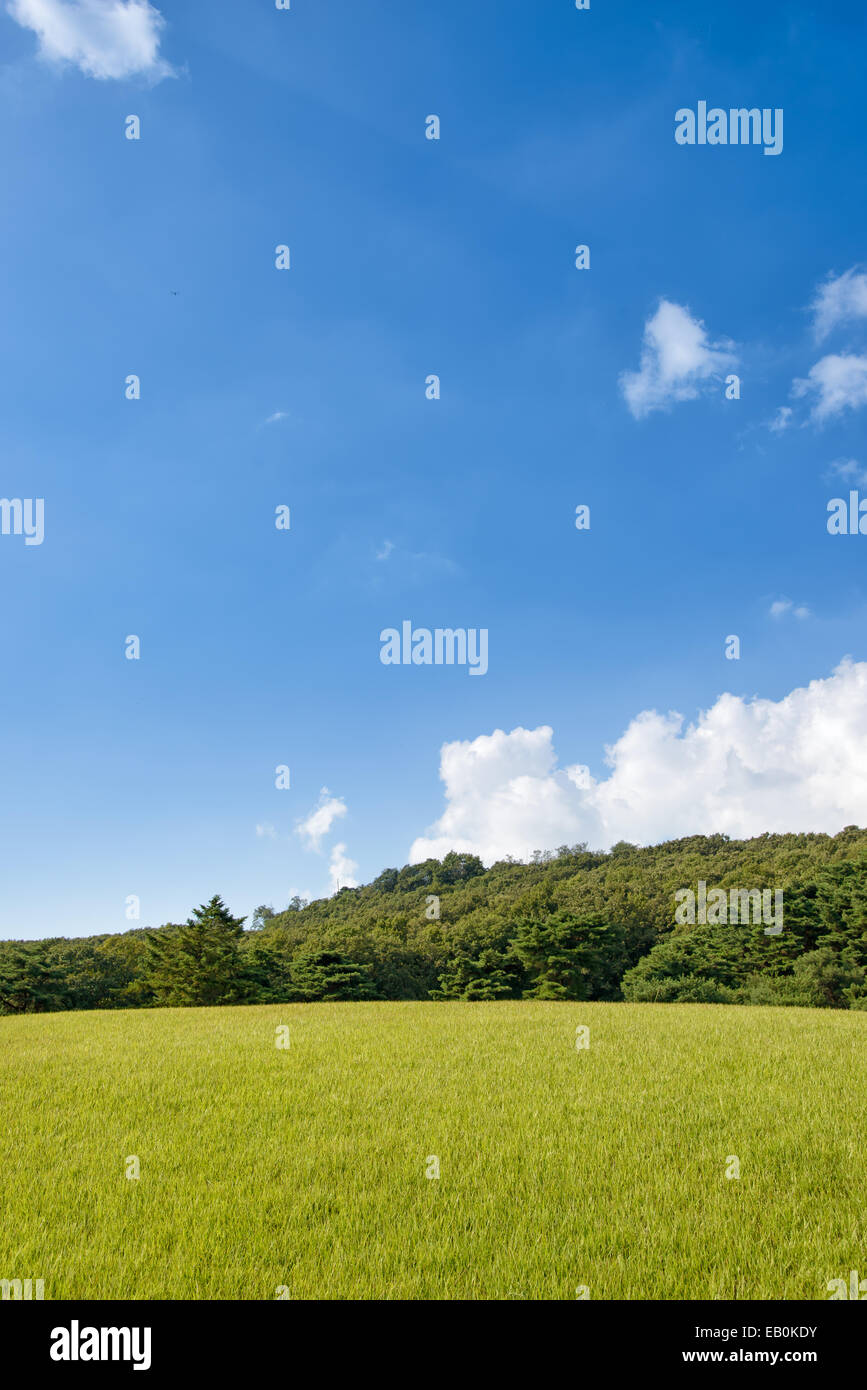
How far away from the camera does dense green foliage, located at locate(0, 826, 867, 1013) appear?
45.3 meters

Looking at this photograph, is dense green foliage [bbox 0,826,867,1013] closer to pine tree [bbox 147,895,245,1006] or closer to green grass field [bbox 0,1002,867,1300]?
pine tree [bbox 147,895,245,1006]

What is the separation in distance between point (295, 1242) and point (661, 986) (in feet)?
125

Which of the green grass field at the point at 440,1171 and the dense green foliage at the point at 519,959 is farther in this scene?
the dense green foliage at the point at 519,959

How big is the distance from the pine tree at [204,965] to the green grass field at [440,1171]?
33.4 m

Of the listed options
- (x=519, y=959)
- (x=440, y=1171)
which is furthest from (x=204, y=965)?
(x=440, y=1171)

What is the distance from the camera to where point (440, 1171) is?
8.45m

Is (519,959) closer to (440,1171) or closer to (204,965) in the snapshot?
(204,965)

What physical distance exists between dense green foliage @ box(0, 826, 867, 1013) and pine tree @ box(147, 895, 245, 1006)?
9cm

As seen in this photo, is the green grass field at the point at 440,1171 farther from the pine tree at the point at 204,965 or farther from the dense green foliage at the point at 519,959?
the pine tree at the point at 204,965

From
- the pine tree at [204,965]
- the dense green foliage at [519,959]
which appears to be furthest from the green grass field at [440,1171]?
the pine tree at [204,965]

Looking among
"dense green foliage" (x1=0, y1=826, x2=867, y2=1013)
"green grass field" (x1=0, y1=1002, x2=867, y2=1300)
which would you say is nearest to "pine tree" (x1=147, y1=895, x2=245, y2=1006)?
"dense green foliage" (x1=0, y1=826, x2=867, y2=1013)

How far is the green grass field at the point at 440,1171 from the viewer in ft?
20.3

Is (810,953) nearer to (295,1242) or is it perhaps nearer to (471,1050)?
(471,1050)
